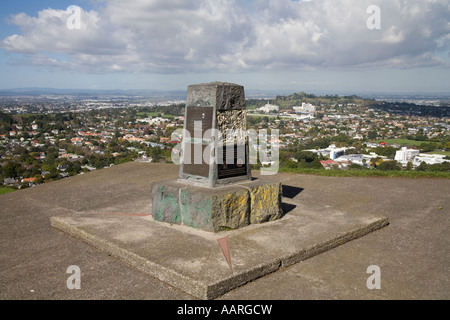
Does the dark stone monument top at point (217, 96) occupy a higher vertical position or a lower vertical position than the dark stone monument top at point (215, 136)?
higher

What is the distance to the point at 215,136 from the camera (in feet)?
16.6

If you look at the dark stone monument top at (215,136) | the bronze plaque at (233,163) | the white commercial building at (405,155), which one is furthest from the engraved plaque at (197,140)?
the white commercial building at (405,155)

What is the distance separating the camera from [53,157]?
14961 millimetres

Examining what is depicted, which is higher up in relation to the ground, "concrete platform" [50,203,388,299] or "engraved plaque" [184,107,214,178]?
"engraved plaque" [184,107,214,178]

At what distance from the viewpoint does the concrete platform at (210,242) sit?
3633mm

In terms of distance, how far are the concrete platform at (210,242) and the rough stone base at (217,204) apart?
4.7 inches

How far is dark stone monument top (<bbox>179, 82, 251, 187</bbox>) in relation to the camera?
507cm

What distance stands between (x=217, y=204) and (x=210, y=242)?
510 millimetres

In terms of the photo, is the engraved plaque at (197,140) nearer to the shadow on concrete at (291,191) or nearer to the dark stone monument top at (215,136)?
the dark stone monument top at (215,136)

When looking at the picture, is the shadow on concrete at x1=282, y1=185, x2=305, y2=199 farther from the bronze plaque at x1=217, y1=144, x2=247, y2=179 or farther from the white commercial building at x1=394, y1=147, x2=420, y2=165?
the white commercial building at x1=394, y1=147, x2=420, y2=165

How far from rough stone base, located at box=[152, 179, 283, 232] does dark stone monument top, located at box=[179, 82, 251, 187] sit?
0.66 ft

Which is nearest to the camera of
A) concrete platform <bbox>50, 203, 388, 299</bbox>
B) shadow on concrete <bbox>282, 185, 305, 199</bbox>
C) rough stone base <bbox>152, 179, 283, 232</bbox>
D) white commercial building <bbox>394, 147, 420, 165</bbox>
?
concrete platform <bbox>50, 203, 388, 299</bbox>

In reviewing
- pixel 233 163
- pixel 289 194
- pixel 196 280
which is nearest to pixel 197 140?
pixel 233 163

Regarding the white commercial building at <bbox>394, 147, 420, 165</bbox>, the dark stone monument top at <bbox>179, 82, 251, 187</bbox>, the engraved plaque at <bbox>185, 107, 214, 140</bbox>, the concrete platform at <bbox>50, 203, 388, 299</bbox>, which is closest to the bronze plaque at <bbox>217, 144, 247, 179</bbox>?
the dark stone monument top at <bbox>179, 82, 251, 187</bbox>
